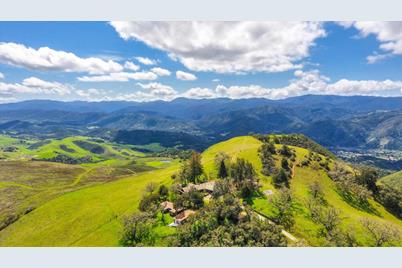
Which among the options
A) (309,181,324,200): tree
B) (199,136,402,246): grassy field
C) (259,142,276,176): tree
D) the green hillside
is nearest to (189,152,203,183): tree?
the green hillside

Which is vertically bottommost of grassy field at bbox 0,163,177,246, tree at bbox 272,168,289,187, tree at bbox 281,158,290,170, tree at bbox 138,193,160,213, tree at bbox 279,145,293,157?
grassy field at bbox 0,163,177,246

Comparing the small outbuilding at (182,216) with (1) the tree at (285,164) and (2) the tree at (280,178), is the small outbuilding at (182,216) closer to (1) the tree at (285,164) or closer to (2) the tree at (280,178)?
(2) the tree at (280,178)

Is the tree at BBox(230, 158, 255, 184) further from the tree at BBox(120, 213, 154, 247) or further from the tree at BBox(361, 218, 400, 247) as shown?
the tree at BBox(361, 218, 400, 247)

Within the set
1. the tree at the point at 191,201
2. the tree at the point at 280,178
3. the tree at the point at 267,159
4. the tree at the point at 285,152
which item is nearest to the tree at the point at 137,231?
the tree at the point at 191,201

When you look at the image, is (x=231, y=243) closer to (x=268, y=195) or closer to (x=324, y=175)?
(x=268, y=195)

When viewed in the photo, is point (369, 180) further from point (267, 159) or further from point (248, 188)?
point (248, 188)

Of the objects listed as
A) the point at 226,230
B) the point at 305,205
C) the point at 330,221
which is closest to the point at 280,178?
the point at 305,205

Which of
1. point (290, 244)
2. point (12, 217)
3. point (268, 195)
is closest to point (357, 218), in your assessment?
point (268, 195)
